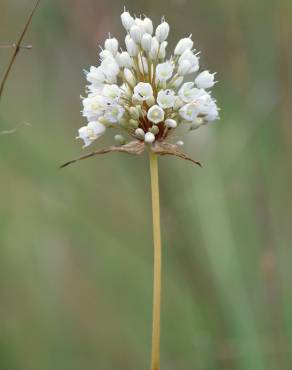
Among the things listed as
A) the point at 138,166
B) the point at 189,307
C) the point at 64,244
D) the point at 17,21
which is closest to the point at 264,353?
the point at 189,307

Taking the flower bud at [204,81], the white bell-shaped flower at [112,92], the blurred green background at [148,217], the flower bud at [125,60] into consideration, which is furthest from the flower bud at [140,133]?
the blurred green background at [148,217]

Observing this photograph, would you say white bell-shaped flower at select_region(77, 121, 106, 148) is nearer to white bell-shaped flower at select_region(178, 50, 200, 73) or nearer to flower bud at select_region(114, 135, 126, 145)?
flower bud at select_region(114, 135, 126, 145)

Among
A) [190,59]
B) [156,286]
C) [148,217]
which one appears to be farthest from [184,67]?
[148,217]

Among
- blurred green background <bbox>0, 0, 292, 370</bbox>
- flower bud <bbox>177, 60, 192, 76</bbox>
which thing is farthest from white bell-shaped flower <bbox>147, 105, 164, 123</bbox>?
blurred green background <bbox>0, 0, 292, 370</bbox>

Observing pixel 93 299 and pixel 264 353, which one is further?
pixel 93 299

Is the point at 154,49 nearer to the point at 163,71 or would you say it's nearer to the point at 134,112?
the point at 163,71

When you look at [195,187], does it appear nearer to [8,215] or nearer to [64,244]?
[64,244]
